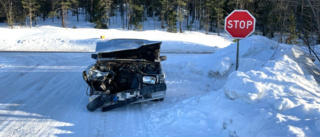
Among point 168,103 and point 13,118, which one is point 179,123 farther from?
point 13,118

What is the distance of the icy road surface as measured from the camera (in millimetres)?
5031

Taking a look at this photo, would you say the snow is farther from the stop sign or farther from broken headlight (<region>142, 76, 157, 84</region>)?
the stop sign

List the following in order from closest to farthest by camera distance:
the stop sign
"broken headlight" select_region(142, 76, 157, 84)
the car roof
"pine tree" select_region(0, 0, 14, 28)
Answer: "broken headlight" select_region(142, 76, 157, 84)
the stop sign
the car roof
"pine tree" select_region(0, 0, 14, 28)

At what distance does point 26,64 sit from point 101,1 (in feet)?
113

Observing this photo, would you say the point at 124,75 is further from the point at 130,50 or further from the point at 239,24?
the point at 239,24

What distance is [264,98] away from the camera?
4.74 meters

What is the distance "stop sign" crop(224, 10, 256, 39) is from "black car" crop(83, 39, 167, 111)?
2.09m

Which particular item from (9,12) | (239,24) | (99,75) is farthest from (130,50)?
(9,12)

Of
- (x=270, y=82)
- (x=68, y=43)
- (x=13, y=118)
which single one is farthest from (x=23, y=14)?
(x=270, y=82)

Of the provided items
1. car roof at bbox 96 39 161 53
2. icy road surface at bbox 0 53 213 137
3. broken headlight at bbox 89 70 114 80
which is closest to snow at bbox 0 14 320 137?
icy road surface at bbox 0 53 213 137

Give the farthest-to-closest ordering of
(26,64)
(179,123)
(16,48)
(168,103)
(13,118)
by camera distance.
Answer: (16,48) < (26,64) < (168,103) < (13,118) < (179,123)

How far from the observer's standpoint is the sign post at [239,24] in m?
6.80

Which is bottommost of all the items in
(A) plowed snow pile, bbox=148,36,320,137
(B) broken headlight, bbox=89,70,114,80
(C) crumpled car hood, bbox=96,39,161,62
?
(A) plowed snow pile, bbox=148,36,320,137

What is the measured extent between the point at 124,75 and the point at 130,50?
80cm
